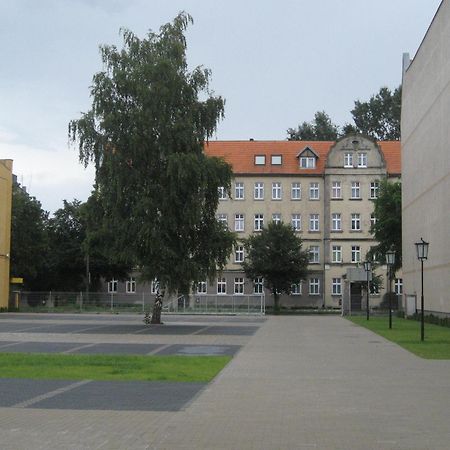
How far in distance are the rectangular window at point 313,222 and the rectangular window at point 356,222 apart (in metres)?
3.65

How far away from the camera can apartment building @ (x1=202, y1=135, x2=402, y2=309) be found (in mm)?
79375

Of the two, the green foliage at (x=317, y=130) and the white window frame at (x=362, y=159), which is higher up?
the green foliage at (x=317, y=130)

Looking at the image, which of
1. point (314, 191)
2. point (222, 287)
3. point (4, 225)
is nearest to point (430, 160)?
point (4, 225)

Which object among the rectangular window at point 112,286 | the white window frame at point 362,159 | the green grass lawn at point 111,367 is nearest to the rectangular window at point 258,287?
the rectangular window at point 112,286

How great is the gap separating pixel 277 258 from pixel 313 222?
12872mm

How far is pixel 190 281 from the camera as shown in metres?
38.2

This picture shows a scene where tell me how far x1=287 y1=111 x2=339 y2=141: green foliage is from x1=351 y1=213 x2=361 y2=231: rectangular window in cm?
2092

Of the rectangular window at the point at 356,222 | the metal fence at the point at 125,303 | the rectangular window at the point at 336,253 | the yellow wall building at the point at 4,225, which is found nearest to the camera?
the yellow wall building at the point at 4,225

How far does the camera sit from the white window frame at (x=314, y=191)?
80812 mm

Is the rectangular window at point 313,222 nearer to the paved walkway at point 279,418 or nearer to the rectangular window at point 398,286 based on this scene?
the rectangular window at point 398,286

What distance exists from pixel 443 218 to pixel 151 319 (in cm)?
1721

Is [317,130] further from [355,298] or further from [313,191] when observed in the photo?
[355,298]

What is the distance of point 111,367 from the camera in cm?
1784

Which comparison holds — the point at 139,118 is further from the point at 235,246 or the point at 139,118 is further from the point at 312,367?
the point at 312,367
